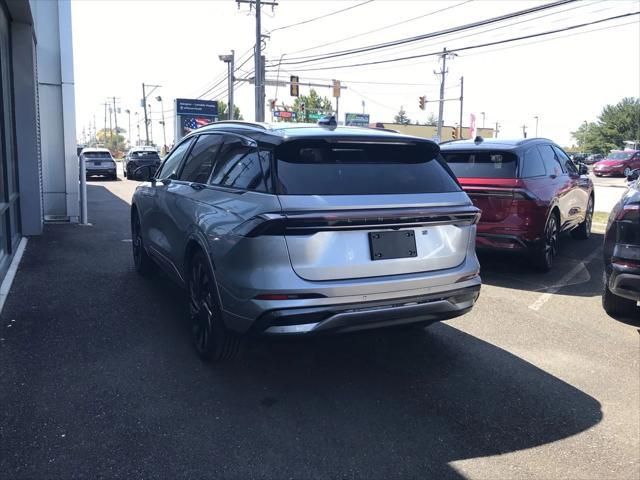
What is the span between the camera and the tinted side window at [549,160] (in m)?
7.53

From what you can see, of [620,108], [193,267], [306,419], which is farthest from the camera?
[620,108]

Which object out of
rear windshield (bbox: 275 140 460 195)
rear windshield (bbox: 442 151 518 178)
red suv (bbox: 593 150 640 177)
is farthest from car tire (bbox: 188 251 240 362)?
red suv (bbox: 593 150 640 177)

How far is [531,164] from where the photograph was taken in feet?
23.2

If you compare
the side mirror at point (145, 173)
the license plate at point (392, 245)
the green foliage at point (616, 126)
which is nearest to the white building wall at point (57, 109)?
the side mirror at point (145, 173)

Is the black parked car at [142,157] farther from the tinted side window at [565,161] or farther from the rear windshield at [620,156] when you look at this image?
the rear windshield at [620,156]

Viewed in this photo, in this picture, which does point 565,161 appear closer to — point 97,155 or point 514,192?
point 514,192

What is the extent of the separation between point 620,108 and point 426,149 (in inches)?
3104

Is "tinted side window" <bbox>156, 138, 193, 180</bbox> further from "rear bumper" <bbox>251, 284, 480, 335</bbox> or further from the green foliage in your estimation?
the green foliage

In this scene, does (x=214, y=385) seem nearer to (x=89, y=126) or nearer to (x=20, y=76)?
(x=20, y=76)

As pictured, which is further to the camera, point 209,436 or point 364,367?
point 364,367

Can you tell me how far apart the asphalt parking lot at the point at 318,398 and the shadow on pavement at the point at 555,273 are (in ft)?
3.17

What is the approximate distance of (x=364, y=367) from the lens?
164 inches

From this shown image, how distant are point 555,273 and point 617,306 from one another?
1973 millimetres

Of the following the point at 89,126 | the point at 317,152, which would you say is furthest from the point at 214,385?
the point at 89,126
